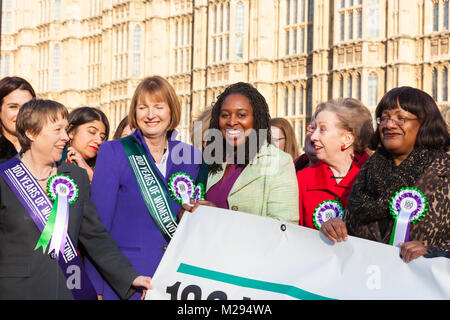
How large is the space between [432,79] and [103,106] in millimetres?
15371

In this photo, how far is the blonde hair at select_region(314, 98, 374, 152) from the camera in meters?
4.52

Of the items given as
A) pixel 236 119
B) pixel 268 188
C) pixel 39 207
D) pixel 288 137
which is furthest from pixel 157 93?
pixel 288 137

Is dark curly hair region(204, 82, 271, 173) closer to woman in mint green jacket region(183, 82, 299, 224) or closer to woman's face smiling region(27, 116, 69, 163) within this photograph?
woman in mint green jacket region(183, 82, 299, 224)

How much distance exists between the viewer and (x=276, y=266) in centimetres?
315

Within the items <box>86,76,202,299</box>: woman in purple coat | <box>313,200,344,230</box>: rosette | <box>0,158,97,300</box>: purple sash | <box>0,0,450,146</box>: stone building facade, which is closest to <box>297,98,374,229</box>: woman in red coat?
<box>313,200,344,230</box>: rosette

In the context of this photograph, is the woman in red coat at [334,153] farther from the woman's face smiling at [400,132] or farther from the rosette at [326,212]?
the woman's face smiling at [400,132]

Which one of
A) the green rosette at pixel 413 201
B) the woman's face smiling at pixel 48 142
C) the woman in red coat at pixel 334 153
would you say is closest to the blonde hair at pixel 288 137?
the woman in red coat at pixel 334 153

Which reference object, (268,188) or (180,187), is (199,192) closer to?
(180,187)

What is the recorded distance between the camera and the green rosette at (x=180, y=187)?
3.64 metres

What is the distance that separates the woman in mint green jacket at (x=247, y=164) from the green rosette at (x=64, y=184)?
588 mm

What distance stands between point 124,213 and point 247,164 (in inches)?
29.4
